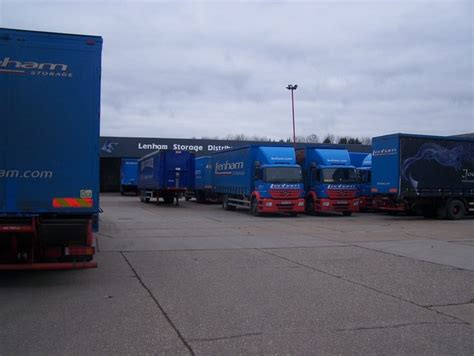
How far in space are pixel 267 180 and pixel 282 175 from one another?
789mm

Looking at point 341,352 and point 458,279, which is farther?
point 458,279

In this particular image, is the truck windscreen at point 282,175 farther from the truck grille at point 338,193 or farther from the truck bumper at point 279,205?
the truck grille at point 338,193

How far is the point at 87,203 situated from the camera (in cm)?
830

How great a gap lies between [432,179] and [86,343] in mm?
21189

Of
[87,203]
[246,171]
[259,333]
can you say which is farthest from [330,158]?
[259,333]

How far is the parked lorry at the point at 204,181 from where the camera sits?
115 feet

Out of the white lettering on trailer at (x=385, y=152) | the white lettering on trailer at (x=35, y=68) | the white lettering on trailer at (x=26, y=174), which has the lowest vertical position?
the white lettering on trailer at (x=26, y=174)

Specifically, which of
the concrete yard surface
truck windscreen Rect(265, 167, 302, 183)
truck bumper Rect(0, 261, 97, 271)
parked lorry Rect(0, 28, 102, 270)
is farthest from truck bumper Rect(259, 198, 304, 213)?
truck bumper Rect(0, 261, 97, 271)

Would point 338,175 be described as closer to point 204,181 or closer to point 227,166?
point 227,166

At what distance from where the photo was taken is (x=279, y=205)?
79.6 feet

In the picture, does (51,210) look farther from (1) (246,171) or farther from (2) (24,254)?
(1) (246,171)

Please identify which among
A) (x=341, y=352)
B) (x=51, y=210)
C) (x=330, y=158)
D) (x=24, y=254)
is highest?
(x=330, y=158)

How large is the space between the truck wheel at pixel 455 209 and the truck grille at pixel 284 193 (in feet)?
23.3

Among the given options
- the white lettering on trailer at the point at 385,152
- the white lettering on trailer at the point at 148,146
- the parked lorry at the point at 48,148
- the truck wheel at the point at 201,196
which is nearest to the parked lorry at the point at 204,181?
the truck wheel at the point at 201,196
